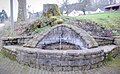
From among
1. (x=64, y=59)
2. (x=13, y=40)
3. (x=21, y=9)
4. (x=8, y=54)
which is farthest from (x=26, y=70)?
(x=21, y=9)

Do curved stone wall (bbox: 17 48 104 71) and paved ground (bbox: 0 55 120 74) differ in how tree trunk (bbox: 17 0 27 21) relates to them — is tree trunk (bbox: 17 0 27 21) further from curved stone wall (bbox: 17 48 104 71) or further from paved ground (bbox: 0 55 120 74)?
curved stone wall (bbox: 17 48 104 71)

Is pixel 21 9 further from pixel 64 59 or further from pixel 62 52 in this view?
pixel 64 59

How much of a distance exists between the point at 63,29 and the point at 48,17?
114 inches

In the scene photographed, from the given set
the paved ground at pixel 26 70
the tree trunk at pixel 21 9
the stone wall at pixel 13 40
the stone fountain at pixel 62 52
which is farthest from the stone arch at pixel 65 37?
the tree trunk at pixel 21 9

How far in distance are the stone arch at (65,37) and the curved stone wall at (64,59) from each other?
2.78ft

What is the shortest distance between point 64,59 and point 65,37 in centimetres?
158

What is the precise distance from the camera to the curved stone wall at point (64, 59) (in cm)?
577

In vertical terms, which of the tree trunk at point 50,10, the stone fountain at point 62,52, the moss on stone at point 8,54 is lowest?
the moss on stone at point 8,54

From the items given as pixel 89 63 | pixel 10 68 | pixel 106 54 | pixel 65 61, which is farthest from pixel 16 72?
pixel 106 54

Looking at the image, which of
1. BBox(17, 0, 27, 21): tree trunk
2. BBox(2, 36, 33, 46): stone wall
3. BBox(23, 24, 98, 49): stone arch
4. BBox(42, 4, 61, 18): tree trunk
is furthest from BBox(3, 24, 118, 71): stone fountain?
BBox(17, 0, 27, 21): tree trunk

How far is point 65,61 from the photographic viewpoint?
577 centimetres

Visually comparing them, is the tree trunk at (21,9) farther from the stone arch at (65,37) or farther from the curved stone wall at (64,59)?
the curved stone wall at (64,59)

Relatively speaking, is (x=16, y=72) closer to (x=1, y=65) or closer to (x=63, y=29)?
(x=1, y=65)

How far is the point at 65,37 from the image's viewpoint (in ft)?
23.6
